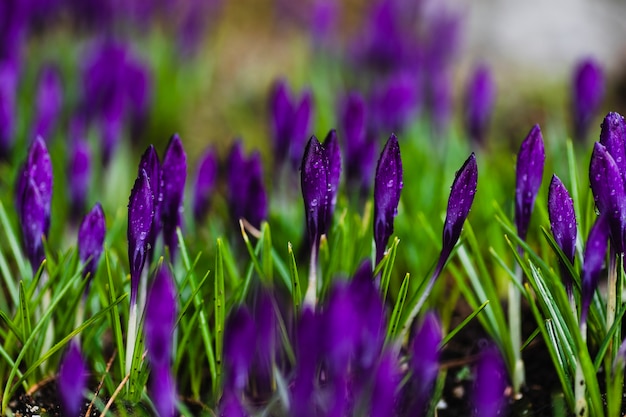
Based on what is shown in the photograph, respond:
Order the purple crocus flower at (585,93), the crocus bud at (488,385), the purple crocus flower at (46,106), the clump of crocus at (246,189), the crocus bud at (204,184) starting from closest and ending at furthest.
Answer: the crocus bud at (488,385) < the clump of crocus at (246,189) < the crocus bud at (204,184) < the purple crocus flower at (585,93) < the purple crocus flower at (46,106)

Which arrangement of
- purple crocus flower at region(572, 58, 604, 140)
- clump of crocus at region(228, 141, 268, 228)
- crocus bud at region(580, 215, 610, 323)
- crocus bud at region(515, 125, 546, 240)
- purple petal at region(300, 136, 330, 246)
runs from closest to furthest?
crocus bud at region(580, 215, 610, 323) < purple petal at region(300, 136, 330, 246) < crocus bud at region(515, 125, 546, 240) < clump of crocus at region(228, 141, 268, 228) < purple crocus flower at region(572, 58, 604, 140)

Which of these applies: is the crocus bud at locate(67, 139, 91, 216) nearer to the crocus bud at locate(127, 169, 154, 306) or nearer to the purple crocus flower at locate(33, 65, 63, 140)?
the purple crocus flower at locate(33, 65, 63, 140)

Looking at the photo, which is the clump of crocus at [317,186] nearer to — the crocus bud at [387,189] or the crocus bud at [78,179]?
the crocus bud at [387,189]

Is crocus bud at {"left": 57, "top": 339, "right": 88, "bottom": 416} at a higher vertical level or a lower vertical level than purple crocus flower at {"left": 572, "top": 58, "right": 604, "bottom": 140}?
lower

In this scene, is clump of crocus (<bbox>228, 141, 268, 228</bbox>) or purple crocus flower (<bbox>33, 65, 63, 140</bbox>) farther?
purple crocus flower (<bbox>33, 65, 63, 140</bbox>)

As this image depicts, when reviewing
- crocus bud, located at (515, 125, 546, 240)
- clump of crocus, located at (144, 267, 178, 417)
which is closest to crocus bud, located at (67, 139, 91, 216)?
clump of crocus, located at (144, 267, 178, 417)

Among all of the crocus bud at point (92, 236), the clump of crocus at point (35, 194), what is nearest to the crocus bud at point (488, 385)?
the crocus bud at point (92, 236)

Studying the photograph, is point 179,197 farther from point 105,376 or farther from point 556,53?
point 556,53
